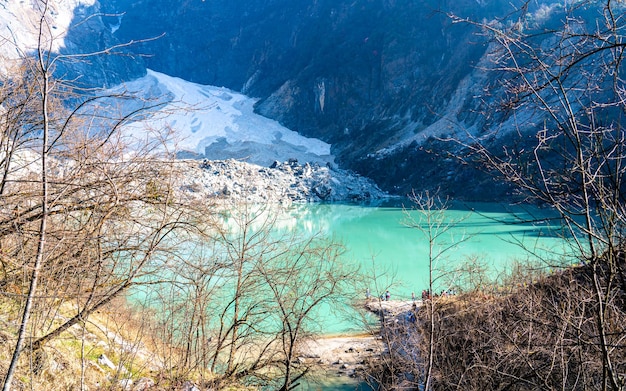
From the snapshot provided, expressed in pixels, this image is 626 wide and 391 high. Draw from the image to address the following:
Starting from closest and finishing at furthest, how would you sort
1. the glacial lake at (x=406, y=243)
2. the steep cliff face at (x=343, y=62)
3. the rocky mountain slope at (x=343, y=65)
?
the glacial lake at (x=406, y=243) < the rocky mountain slope at (x=343, y=65) < the steep cliff face at (x=343, y=62)

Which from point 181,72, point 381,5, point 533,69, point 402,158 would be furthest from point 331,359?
point 181,72

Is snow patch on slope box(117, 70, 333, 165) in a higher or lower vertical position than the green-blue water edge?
higher

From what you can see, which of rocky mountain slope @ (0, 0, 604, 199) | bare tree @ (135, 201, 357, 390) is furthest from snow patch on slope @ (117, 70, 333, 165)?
bare tree @ (135, 201, 357, 390)

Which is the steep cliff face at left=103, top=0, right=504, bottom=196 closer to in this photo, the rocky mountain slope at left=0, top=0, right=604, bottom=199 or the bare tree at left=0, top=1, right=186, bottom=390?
the rocky mountain slope at left=0, top=0, right=604, bottom=199

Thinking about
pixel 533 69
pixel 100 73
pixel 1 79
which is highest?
pixel 100 73

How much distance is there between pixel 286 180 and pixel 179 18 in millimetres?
63606

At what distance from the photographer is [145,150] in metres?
3.90

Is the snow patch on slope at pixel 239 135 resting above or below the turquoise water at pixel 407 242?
above

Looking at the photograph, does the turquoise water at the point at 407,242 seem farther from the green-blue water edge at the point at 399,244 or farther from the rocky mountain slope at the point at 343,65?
the rocky mountain slope at the point at 343,65

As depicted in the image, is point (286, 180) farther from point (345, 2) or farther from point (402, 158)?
point (345, 2)

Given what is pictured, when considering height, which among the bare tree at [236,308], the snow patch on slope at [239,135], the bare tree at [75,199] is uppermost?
the snow patch on slope at [239,135]

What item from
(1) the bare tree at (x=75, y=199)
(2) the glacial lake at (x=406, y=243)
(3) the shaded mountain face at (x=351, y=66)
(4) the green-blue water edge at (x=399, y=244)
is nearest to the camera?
(1) the bare tree at (x=75, y=199)

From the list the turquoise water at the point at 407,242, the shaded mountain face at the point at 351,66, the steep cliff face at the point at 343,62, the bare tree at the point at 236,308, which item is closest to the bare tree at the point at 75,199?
A: the bare tree at the point at 236,308

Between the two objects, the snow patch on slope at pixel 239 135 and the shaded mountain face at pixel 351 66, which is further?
the snow patch on slope at pixel 239 135
